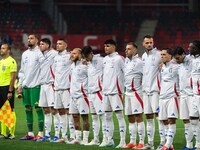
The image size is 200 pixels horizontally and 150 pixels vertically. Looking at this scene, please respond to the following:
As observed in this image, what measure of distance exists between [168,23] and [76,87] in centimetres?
3243

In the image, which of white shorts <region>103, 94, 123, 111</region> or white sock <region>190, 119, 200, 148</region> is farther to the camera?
white shorts <region>103, 94, 123, 111</region>

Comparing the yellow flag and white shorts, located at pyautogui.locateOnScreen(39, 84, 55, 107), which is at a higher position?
white shorts, located at pyautogui.locateOnScreen(39, 84, 55, 107)

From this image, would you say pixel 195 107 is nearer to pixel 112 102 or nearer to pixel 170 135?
pixel 170 135

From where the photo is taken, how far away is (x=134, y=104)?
17.1 metres

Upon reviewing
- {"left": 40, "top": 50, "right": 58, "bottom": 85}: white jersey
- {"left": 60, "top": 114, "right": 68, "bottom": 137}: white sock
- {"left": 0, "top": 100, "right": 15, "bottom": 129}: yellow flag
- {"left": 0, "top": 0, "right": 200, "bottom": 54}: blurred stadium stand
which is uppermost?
{"left": 0, "top": 0, "right": 200, "bottom": 54}: blurred stadium stand

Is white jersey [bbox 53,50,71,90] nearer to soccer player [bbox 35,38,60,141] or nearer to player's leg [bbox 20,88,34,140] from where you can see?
soccer player [bbox 35,38,60,141]

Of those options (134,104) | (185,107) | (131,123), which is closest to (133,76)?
(134,104)

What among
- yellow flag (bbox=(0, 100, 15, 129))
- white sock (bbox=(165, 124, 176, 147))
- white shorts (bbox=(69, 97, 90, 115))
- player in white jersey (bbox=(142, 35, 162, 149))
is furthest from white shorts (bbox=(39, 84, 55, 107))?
white sock (bbox=(165, 124, 176, 147))

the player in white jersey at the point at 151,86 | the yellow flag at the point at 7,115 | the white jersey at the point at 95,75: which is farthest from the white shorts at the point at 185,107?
the yellow flag at the point at 7,115

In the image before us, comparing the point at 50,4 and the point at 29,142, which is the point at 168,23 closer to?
the point at 50,4

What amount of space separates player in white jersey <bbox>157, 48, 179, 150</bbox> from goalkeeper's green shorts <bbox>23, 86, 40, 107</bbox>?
376 centimetres

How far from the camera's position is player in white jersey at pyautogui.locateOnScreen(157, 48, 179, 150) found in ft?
53.4

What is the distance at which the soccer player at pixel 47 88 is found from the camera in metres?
18.9

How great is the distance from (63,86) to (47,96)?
515mm
